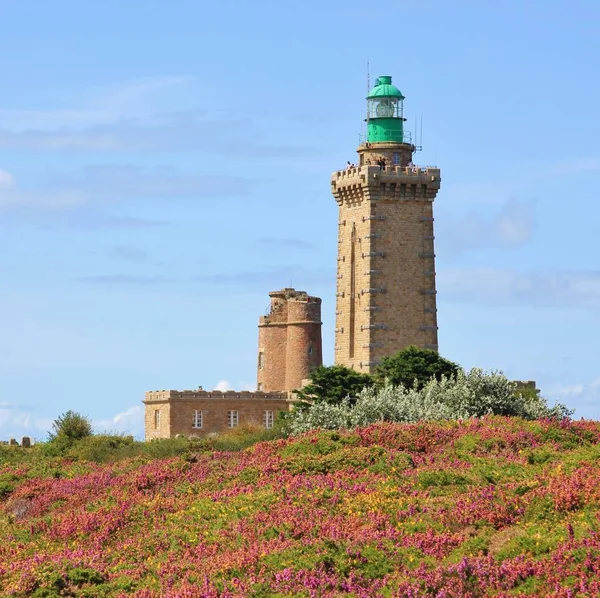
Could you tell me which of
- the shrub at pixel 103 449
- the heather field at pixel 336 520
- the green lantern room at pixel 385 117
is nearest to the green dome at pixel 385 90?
the green lantern room at pixel 385 117

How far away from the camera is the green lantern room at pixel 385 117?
82438mm

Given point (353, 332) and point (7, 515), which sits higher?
point (353, 332)

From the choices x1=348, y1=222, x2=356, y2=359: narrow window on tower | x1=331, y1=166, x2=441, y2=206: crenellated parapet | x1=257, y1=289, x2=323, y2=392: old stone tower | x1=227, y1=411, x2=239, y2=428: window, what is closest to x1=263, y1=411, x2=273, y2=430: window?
x1=227, y1=411, x2=239, y2=428: window

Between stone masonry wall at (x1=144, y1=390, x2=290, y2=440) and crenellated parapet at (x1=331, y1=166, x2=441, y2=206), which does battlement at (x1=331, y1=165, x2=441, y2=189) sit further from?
stone masonry wall at (x1=144, y1=390, x2=290, y2=440)

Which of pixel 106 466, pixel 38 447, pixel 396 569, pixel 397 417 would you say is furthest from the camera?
pixel 38 447

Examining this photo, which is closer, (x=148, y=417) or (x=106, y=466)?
(x=106, y=466)

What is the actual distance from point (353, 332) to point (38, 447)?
23626 mm

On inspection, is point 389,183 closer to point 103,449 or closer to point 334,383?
point 334,383

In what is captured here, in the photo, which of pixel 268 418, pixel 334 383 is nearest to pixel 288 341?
pixel 268 418

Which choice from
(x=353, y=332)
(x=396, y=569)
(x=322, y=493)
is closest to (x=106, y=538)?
(x=322, y=493)

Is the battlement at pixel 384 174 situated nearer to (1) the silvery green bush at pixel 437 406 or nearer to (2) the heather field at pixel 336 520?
(1) the silvery green bush at pixel 437 406

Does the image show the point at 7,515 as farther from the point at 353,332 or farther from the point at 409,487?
the point at 353,332

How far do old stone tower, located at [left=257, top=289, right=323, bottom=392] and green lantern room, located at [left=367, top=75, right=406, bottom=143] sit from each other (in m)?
12.2

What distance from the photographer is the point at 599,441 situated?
35.2 m
